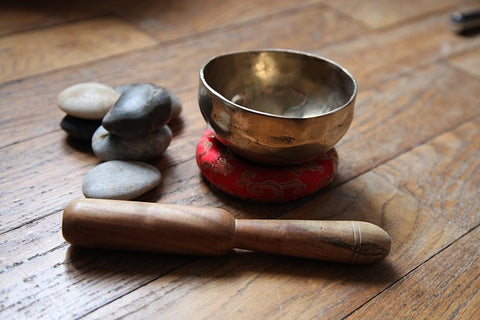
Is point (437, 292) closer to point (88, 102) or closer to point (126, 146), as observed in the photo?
point (126, 146)

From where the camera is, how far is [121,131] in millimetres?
810

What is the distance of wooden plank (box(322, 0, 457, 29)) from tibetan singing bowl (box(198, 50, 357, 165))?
715 millimetres

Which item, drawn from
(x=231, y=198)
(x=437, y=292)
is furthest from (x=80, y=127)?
(x=437, y=292)

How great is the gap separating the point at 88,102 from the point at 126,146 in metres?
0.12

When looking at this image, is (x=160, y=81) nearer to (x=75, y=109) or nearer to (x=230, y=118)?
(x=75, y=109)

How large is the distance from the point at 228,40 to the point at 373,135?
55 centimetres

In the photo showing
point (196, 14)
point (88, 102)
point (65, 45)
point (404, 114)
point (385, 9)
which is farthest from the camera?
point (385, 9)

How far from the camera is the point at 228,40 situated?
4.52 feet

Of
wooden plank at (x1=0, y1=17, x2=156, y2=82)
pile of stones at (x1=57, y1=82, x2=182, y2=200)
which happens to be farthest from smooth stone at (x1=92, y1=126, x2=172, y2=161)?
wooden plank at (x1=0, y1=17, x2=156, y2=82)

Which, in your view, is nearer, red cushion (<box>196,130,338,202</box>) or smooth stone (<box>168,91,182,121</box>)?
red cushion (<box>196,130,338,202</box>)

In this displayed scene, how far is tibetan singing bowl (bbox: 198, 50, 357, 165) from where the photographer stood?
2.39 ft

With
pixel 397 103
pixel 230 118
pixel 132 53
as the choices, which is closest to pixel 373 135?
pixel 397 103

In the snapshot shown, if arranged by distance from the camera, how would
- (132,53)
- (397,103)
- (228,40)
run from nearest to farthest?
1. (397,103)
2. (132,53)
3. (228,40)

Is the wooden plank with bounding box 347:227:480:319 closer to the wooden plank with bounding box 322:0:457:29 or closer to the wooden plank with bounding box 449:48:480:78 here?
the wooden plank with bounding box 449:48:480:78
